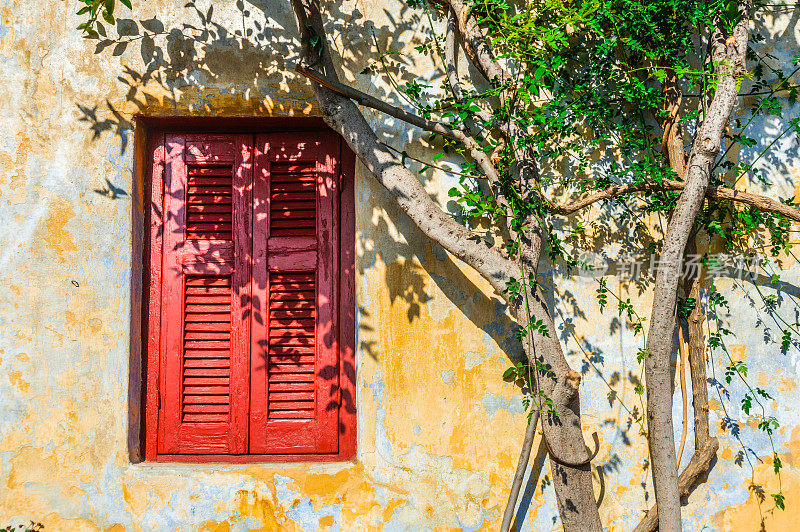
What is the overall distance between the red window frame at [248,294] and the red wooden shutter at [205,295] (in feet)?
0.09

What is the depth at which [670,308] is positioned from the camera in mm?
2746

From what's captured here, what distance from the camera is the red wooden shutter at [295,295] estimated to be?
3.12m

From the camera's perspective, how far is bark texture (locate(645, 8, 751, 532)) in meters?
2.74

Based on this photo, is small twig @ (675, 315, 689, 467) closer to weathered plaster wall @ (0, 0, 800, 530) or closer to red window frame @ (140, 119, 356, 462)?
weathered plaster wall @ (0, 0, 800, 530)

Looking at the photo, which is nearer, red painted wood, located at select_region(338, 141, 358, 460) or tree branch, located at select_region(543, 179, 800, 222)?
tree branch, located at select_region(543, 179, 800, 222)

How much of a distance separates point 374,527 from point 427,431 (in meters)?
0.55

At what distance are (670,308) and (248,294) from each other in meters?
2.20

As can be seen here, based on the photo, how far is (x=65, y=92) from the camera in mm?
3070

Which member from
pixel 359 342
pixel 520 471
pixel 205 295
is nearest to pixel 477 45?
A: pixel 359 342

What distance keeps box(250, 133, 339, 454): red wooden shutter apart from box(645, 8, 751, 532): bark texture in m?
1.64

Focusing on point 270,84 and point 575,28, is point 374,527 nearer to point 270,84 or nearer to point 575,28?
point 270,84

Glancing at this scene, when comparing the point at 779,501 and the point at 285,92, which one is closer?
the point at 779,501

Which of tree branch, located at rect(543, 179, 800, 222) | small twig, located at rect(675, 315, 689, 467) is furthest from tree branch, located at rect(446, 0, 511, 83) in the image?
small twig, located at rect(675, 315, 689, 467)

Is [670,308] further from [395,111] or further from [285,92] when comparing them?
[285,92]
